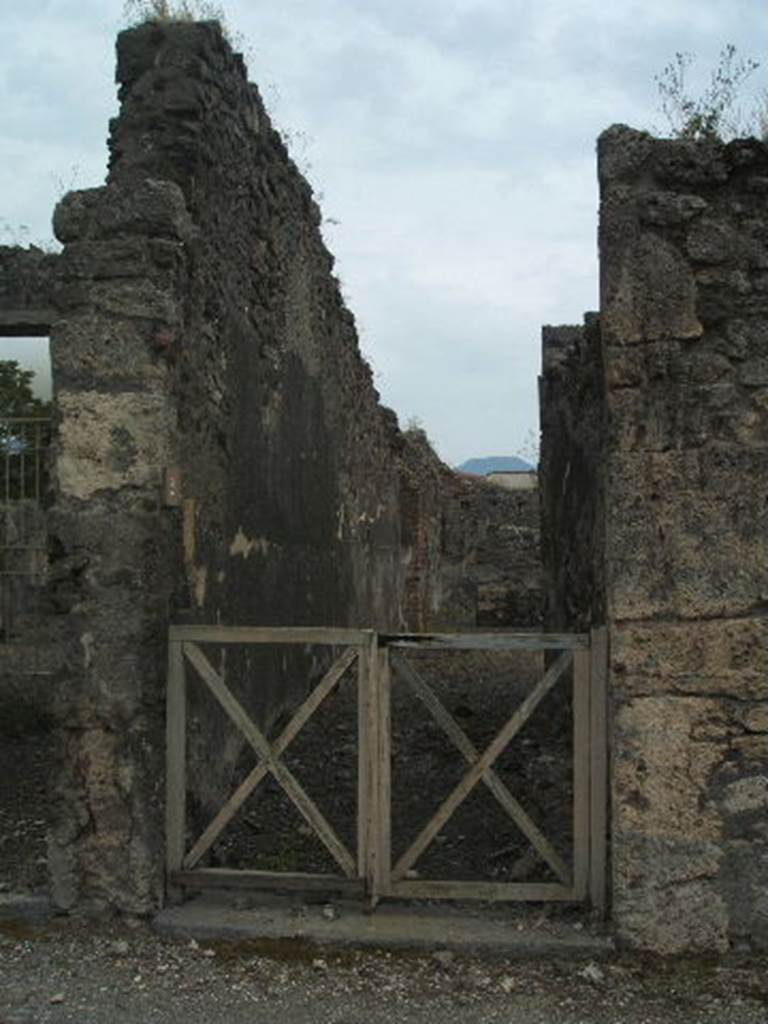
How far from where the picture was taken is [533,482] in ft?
76.7

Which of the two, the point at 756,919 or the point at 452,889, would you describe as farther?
the point at 452,889

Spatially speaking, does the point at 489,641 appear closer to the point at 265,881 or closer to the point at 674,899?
the point at 674,899

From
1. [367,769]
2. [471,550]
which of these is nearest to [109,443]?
[367,769]

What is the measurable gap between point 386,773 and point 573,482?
11.8ft

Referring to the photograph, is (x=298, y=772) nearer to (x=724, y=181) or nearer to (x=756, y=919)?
(x=756, y=919)

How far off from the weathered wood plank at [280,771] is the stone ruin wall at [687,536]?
98 cm

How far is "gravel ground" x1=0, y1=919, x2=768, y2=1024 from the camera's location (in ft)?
11.2

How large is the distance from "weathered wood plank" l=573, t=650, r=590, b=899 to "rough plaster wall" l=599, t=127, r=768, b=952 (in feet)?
0.78

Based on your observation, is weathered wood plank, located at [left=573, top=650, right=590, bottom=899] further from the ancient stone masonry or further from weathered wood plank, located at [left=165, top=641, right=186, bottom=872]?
the ancient stone masonry

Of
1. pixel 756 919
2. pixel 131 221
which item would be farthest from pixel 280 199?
pixel 756 919

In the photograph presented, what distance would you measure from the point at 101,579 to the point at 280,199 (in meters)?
3.46

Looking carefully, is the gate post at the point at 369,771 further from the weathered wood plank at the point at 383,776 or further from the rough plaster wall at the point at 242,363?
the rough plaster wall at the point at 242,363

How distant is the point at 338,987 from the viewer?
362 cm

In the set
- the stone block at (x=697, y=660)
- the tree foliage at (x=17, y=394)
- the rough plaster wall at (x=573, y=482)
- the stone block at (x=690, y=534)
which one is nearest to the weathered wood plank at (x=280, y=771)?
the stone block at (x=697, y=660)
